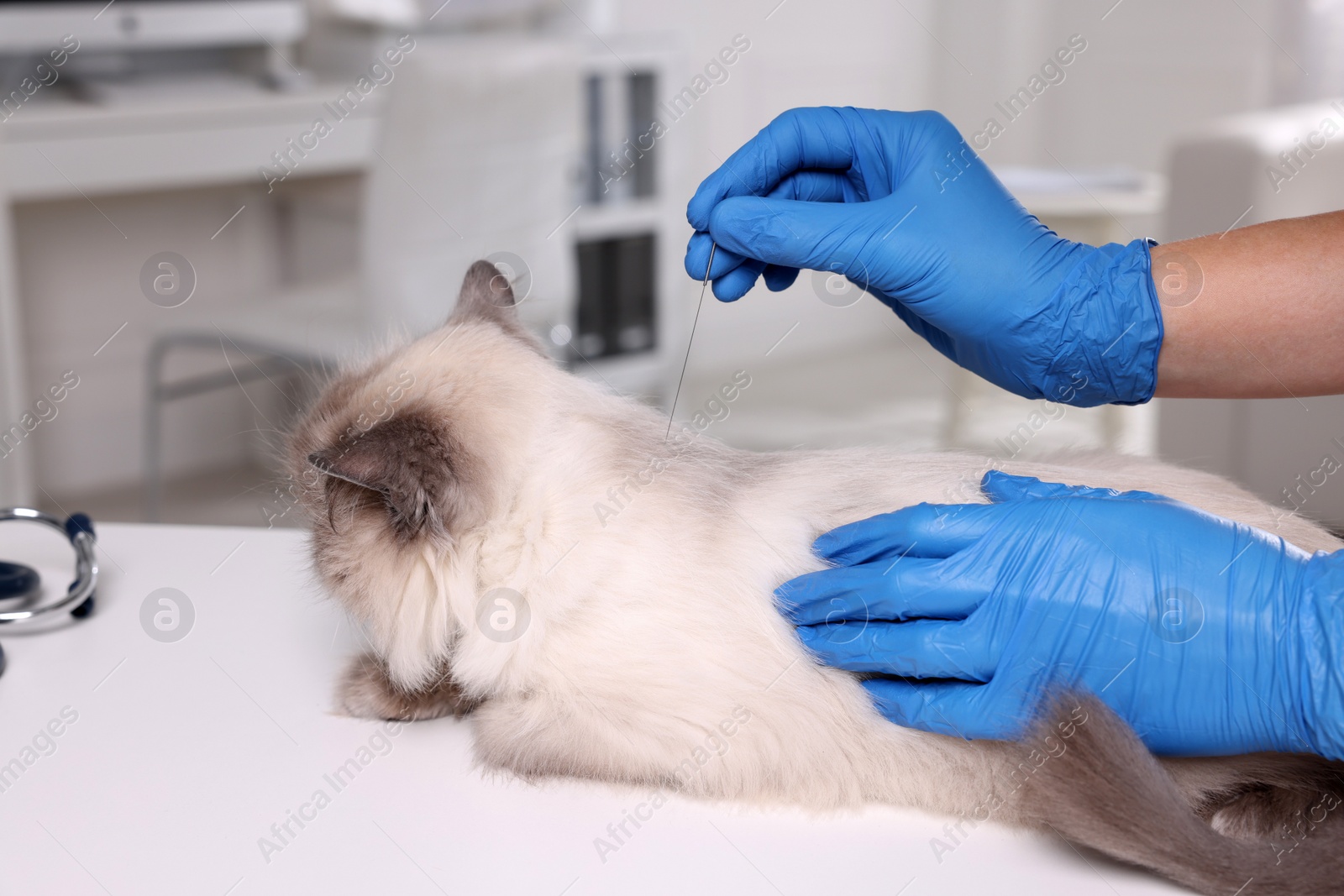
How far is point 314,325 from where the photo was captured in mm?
2939

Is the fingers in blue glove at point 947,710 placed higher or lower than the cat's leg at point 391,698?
higher

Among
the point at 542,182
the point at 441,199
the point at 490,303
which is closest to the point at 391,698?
the point at 490,303

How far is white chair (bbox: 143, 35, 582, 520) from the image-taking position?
286 cm

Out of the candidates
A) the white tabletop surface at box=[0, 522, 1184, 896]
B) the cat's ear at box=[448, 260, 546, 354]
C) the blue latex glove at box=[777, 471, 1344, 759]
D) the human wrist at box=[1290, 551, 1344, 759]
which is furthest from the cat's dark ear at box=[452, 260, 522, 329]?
the human wrist at box=[1290, 551, 1344, 759]

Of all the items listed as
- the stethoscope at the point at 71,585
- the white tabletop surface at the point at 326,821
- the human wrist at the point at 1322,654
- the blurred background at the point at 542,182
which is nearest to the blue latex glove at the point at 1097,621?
the human wrist at the point at 1322,654

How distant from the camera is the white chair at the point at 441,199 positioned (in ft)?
9.37

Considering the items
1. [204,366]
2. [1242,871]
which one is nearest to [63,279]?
[204,366]

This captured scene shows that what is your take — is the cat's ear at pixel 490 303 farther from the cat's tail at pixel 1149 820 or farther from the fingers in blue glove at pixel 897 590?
the cat's tail at pixel 1149 820

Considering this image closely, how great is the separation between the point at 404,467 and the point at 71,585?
1.90ft

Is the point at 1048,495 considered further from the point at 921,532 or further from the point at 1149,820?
the point at 1149,820

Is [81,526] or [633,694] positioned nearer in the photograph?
[633,694]

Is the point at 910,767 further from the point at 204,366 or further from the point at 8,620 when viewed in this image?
the point at 204,366

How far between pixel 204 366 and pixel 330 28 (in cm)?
145

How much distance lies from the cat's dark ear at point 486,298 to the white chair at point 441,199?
5.34 feet
